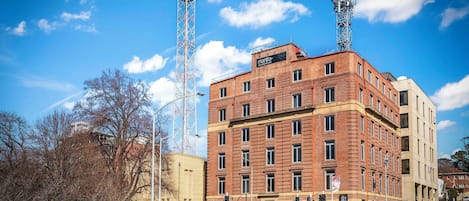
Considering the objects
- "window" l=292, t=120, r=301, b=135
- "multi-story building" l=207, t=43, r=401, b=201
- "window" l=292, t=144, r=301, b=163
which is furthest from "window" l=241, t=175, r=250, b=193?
"window" l=292, t=120, r=301, b=135

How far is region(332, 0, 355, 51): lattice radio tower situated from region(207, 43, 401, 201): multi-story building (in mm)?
6814

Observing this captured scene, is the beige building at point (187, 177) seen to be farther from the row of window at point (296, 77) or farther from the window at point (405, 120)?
the window at point (405, 120)

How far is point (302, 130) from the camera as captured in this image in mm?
71188

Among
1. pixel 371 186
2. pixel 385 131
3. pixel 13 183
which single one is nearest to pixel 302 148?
pixel 371 186

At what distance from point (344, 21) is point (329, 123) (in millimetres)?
19458

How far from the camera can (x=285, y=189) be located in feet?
234

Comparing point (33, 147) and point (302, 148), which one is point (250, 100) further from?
point (33, 147)

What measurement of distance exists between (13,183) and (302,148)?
37251 mm

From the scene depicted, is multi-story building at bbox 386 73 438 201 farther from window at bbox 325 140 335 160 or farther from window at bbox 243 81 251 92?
window at bbox 243 81 251 92

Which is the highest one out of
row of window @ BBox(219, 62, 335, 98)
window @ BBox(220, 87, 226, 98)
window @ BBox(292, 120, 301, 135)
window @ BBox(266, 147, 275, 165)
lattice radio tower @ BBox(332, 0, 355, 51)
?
lattice radio tower @ BBox(332, 0, 355, 51)

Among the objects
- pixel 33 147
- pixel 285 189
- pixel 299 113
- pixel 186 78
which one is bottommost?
pixel 285 189

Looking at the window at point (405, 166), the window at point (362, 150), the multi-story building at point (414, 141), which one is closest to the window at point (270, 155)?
the window at point (362, 150)

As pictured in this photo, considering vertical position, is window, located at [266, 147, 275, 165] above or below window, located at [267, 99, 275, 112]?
below

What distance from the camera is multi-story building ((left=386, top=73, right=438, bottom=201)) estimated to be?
290 feet
